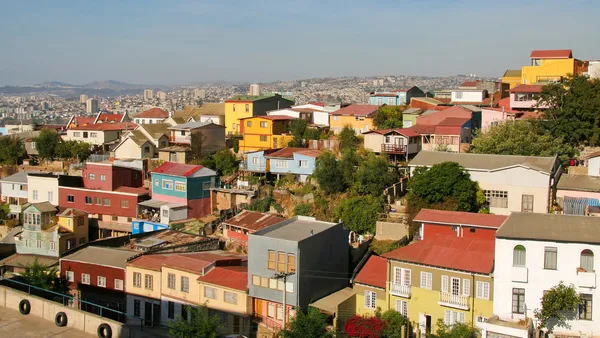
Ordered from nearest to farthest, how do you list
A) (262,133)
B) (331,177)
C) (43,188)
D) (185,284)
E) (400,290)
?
(400,290)
(185,284)
(331,177)
(43,188)
(262,133)

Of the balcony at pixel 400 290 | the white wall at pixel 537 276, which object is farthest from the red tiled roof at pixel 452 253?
the balcony at pixel 400 290

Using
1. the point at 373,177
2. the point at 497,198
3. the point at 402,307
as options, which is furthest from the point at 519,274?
the point at 373,177

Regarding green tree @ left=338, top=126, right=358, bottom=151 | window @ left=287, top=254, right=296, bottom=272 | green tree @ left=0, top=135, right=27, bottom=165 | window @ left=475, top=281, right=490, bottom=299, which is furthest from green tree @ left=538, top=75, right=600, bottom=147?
green tree @ left=0, top=135, right=27, bottom=165

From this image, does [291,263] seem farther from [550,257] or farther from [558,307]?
[558,307]

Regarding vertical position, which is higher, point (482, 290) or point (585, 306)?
point (482, 290)

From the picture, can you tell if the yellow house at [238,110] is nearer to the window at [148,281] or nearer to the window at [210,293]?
the window at [148,281]

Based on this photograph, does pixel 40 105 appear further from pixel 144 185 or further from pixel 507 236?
pixel 507 236
